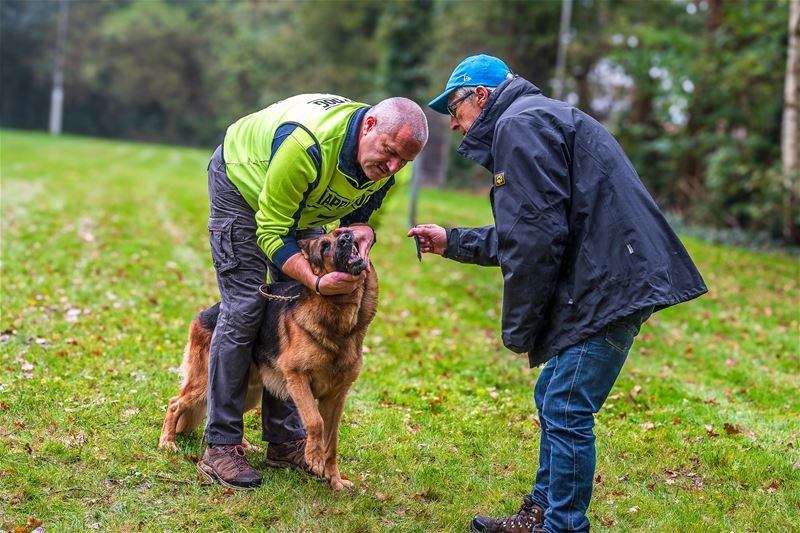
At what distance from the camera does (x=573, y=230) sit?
337 centimetres

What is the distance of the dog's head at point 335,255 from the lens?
3822 millimetres

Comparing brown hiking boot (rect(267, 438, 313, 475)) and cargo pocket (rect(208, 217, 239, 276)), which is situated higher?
cargo pocket (rect(208, 217, 239, 276))

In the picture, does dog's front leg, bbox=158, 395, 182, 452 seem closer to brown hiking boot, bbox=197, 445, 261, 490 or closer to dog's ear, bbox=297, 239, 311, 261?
brown hiking boot, bbox=197, 445, 261, 490

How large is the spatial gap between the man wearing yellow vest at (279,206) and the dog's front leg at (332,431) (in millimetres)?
275

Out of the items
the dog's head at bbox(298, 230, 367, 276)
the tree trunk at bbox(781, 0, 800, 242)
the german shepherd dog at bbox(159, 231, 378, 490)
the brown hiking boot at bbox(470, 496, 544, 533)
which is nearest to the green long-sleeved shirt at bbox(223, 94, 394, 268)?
the dog's head at bbox(298, 230, 367, 276)

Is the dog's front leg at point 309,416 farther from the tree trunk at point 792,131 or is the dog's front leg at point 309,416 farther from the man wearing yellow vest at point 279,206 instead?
the tree trunk at point 792,131

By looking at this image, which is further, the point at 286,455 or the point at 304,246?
the point at 286,455

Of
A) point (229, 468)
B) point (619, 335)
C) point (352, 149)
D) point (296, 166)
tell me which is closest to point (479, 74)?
point (352, 149)

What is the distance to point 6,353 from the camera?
237 inches

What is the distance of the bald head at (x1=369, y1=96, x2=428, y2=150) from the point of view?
370 cm

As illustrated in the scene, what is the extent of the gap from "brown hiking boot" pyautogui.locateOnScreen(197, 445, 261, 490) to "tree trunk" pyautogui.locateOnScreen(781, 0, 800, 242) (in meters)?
14.5

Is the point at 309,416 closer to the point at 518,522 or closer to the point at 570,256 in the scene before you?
the point at 518,522

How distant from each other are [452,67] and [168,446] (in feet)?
84.4

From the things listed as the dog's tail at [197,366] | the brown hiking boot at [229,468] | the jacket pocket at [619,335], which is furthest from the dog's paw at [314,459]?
the jacket pocket at [619,335]
